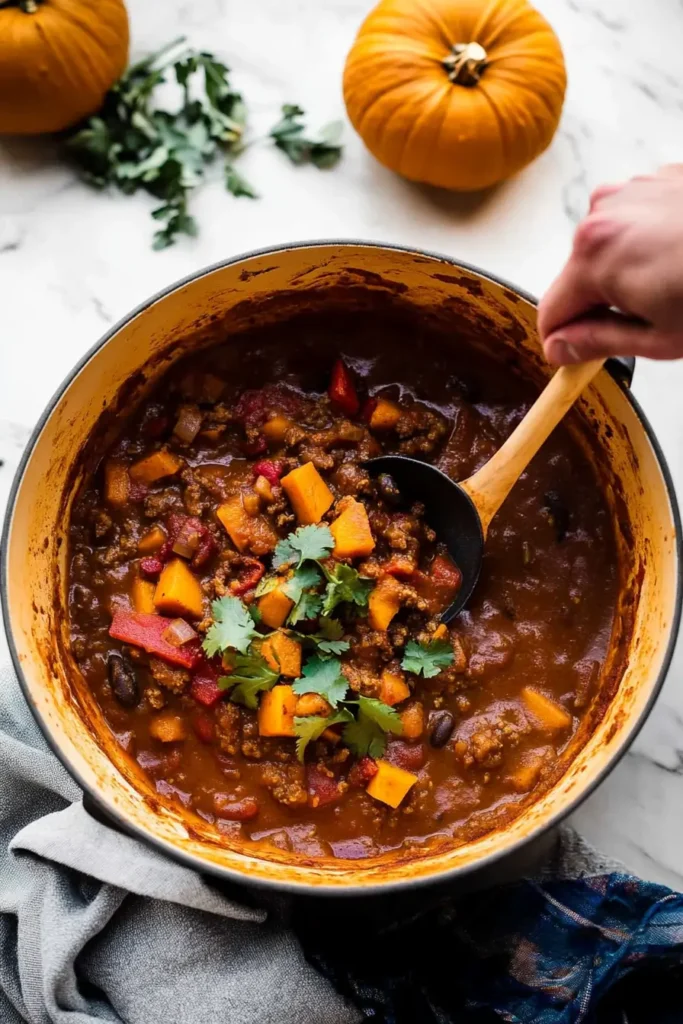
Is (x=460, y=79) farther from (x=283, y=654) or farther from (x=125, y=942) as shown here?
(x=125, y=942)

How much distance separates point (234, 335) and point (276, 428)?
306 mm

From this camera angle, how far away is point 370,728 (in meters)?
2.53

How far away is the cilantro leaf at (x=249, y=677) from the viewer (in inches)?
99.7

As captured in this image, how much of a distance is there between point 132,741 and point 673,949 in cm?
146

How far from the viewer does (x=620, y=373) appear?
7.68ft

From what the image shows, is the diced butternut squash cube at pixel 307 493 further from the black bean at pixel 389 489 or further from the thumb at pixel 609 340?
the thumb at pixel 609 340

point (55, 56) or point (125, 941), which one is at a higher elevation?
point (55, 56)

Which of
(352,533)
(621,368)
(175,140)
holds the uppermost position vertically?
(621,368)

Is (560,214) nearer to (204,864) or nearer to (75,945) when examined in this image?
(204,864)

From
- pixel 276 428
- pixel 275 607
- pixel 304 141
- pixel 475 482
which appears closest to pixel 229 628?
pixel 275 607

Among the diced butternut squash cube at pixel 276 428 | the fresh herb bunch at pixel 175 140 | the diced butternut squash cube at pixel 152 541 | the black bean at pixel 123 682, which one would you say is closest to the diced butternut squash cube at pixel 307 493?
the diced butternut squash cube at pixel 276 428

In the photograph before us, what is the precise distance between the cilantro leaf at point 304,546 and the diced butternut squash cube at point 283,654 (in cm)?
19

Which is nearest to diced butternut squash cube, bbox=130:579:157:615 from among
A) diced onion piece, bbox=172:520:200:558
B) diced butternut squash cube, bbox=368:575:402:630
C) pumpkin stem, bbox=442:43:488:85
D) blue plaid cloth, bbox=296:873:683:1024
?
diced onion piece, bbox=172:520:200:558

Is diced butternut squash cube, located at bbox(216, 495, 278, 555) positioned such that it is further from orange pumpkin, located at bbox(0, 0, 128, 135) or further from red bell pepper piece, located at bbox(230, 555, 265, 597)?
orange pumpkin, located at bbox(0, 0, 128, 135)
